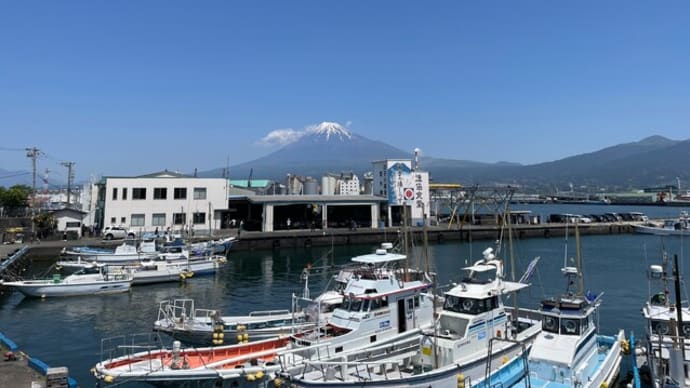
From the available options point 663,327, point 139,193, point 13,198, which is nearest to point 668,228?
point 663,327

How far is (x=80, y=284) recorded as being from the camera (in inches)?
796

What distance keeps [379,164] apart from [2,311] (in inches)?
1447

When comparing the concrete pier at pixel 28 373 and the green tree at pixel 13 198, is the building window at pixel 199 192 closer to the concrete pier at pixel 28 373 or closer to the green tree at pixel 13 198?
the green tree at pixel 13 198

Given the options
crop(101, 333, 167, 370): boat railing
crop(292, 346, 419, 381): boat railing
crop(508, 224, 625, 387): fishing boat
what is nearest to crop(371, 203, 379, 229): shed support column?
crop(101, 333, 167, 370): boat railing

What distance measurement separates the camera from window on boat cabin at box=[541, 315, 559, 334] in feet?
32.6

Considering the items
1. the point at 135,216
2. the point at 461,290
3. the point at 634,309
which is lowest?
the point at 634,309

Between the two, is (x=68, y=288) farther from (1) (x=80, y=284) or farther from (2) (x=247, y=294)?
(2) (x=247, y=294)

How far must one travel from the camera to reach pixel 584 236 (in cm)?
4628

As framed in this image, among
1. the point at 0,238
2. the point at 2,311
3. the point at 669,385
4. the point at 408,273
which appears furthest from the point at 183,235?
the point at 669,385

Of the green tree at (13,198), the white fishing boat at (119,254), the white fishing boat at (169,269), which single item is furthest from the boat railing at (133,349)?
the green tree at (13,198)

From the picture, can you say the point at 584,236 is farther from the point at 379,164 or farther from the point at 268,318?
the point at 268,318

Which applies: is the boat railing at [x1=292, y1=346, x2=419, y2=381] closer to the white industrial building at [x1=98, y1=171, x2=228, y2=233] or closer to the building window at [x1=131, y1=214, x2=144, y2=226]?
the white industrial building at [x1=98, y1=171, x2=228, y2=233]

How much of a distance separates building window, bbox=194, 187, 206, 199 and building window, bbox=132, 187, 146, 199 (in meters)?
4.07

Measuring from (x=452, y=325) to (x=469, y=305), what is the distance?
63 cm
